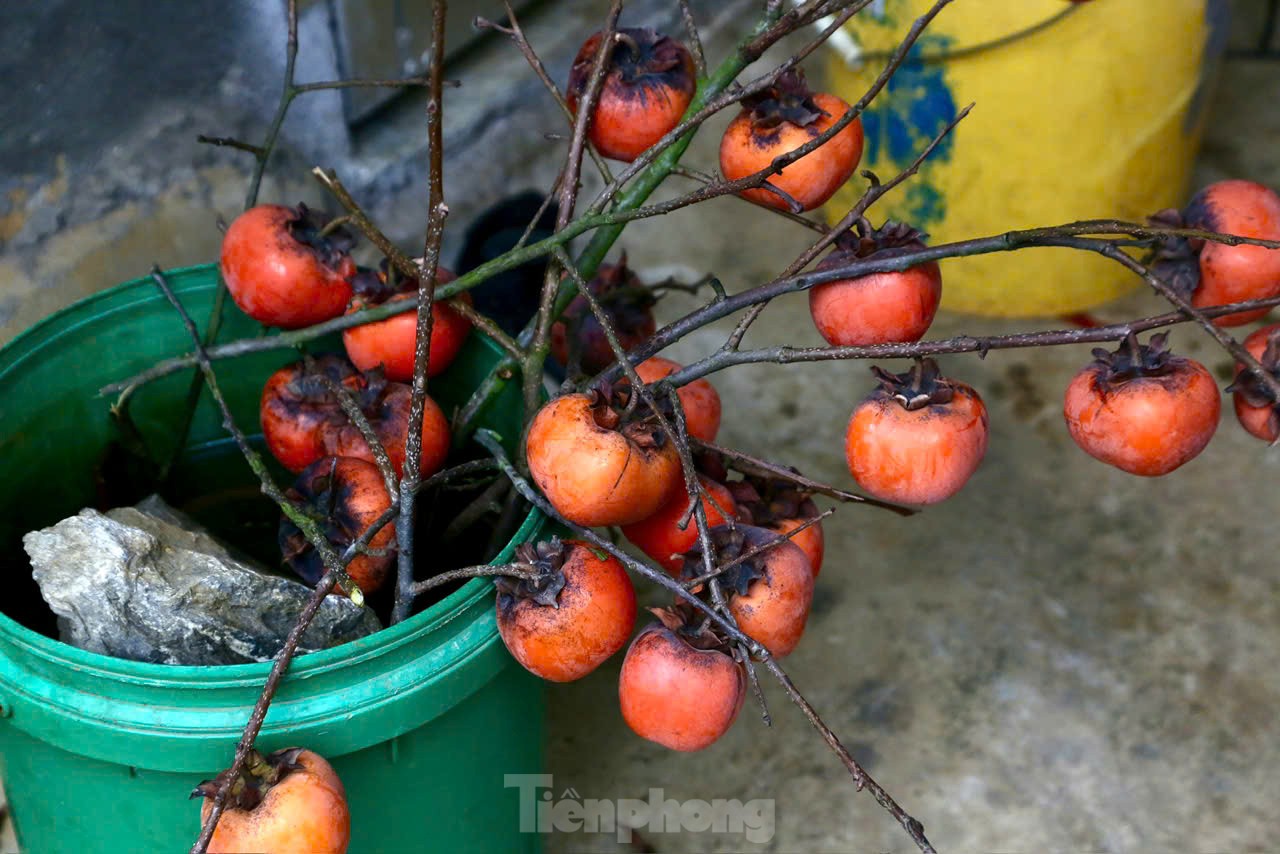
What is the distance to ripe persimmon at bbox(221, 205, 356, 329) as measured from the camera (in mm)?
1293

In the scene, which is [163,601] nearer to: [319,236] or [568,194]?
[319,236]

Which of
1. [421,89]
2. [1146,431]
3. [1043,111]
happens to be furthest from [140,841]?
[1043,111]

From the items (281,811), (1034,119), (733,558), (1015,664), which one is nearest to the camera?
(281,811)

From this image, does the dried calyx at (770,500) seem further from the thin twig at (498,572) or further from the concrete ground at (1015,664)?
the concrete ground at (1015,664)

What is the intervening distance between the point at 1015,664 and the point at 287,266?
118 cm

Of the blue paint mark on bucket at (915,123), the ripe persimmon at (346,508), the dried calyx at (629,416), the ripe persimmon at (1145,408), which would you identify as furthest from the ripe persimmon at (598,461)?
the blue paint mark on bucket at (915,123)

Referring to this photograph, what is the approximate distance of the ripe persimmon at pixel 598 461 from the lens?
3.36 feet

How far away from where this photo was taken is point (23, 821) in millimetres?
1256

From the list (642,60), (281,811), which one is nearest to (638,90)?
(642,60)

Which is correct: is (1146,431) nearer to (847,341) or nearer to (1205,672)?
(847,341)

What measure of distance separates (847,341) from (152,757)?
2.16 feet

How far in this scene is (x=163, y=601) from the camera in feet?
3.76

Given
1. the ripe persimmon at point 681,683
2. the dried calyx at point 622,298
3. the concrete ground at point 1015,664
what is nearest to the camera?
the ripe persimmon at point 681,683

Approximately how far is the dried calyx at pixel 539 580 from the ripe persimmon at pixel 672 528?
10 cm
